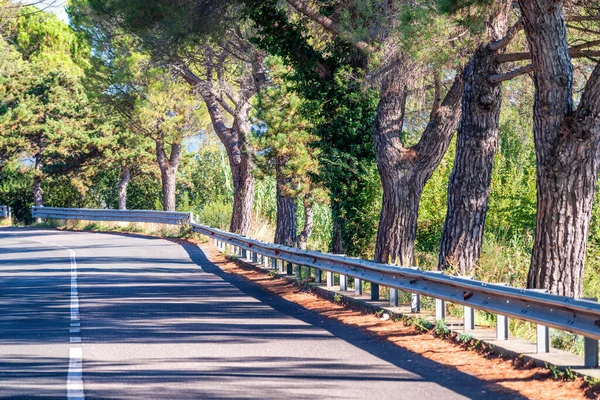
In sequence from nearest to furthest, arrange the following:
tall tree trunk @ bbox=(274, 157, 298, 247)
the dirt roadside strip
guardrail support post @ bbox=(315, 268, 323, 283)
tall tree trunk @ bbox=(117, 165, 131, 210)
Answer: the dirt roadside strip → guardrail support post @ bbox=(315, 268, 323, 283) → tall tree trunk @ bbox=(274, 157, 298, 247) → tall tree trunk @ bbox=(117, 165, 131, 210)

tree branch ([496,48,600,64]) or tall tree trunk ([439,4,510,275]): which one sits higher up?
tree branch ([496,48,600,64])

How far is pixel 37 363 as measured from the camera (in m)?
9.54

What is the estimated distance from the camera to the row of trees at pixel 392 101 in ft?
39.7

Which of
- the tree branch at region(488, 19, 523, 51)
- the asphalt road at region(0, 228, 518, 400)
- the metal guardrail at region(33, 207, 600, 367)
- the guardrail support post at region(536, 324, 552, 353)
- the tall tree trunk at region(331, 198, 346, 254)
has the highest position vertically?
the tree branch at region(488, 19, 523, 51)

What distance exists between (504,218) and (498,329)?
1172cm

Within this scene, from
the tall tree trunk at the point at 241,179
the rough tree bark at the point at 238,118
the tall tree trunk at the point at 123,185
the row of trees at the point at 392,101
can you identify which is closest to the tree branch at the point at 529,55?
the row of trees at the point at 392,101

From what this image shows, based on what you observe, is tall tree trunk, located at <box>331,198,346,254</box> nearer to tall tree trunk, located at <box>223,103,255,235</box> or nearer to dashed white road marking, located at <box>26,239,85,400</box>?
dashed white road marking, located at <box>26,239,85,400</box>

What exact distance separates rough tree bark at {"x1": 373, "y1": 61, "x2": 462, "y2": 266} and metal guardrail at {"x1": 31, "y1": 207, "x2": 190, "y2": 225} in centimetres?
1896

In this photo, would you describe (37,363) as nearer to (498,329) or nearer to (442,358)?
(442,358)

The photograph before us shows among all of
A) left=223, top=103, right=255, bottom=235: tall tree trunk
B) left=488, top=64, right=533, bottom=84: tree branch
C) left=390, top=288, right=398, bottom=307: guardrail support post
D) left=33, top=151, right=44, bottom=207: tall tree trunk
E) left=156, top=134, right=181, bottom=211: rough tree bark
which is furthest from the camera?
left=33, top=151, right=44, bottom=207: tall tree trunk

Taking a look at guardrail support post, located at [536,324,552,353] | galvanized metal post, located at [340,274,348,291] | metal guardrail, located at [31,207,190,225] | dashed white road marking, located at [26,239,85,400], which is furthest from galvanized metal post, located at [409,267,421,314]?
metal guardrail, located at [31,207,190,225]

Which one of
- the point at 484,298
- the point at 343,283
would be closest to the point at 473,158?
the point at 343,283

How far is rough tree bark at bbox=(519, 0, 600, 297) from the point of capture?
1185 centimetres

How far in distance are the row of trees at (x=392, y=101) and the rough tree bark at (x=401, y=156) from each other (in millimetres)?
28
